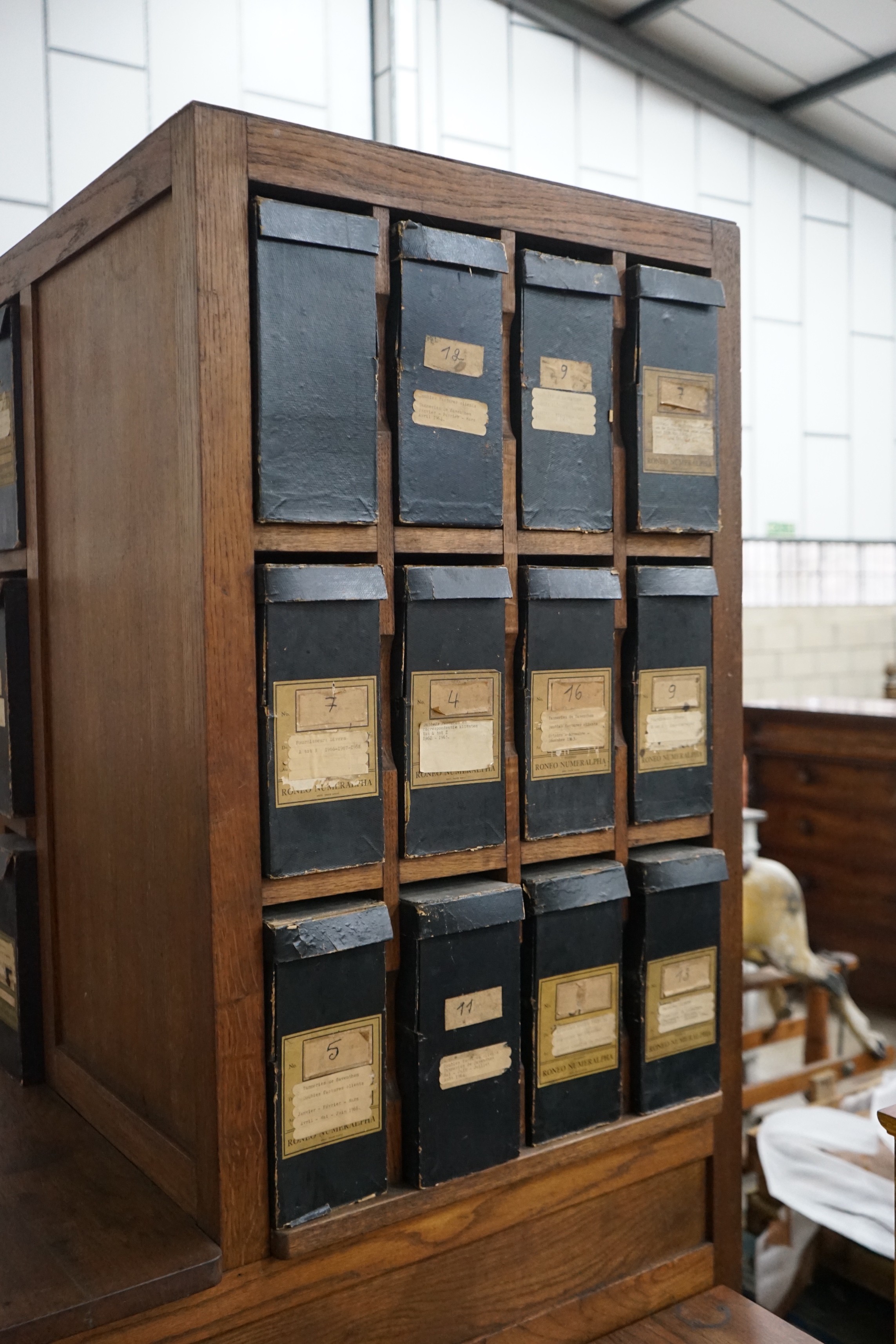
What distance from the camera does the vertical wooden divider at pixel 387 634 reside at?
1314 mm

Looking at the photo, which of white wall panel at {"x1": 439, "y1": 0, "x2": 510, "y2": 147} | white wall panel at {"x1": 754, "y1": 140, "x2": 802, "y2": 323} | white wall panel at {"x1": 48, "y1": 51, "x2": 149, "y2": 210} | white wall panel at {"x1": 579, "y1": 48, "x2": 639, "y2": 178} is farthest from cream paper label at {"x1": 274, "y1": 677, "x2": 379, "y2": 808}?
white wall panel at {"x1": 754, "y1": 140, "x2": 802, "y2": 323}

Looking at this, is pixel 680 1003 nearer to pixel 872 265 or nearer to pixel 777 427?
pixel 777 427

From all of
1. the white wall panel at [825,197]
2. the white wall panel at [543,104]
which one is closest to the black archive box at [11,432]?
the white wall panel at [543,104]

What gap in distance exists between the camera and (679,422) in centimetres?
156

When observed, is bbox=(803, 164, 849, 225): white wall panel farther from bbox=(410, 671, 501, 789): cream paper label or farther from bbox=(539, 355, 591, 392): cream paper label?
bbox=(410, 671, 501, 789): cream paper label

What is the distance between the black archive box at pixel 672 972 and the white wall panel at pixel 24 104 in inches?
94.0

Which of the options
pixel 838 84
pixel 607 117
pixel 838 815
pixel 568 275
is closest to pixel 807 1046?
pixel 838 815

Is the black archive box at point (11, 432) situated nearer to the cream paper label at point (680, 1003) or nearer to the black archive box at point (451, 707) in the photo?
the black archive box at point (451, 707)

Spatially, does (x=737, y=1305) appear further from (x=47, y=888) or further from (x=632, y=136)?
(x=632, y=136)

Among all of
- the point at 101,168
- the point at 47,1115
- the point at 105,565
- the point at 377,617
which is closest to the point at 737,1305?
the point at 47,1115

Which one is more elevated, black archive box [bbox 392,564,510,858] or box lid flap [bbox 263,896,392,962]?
black archive box [bbox 392,564,510,858]

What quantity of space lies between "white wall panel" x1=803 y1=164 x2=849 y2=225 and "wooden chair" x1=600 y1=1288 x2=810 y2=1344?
498 centimetres

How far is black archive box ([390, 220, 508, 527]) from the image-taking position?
4.34 feet

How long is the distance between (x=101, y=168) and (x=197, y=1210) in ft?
8.78
